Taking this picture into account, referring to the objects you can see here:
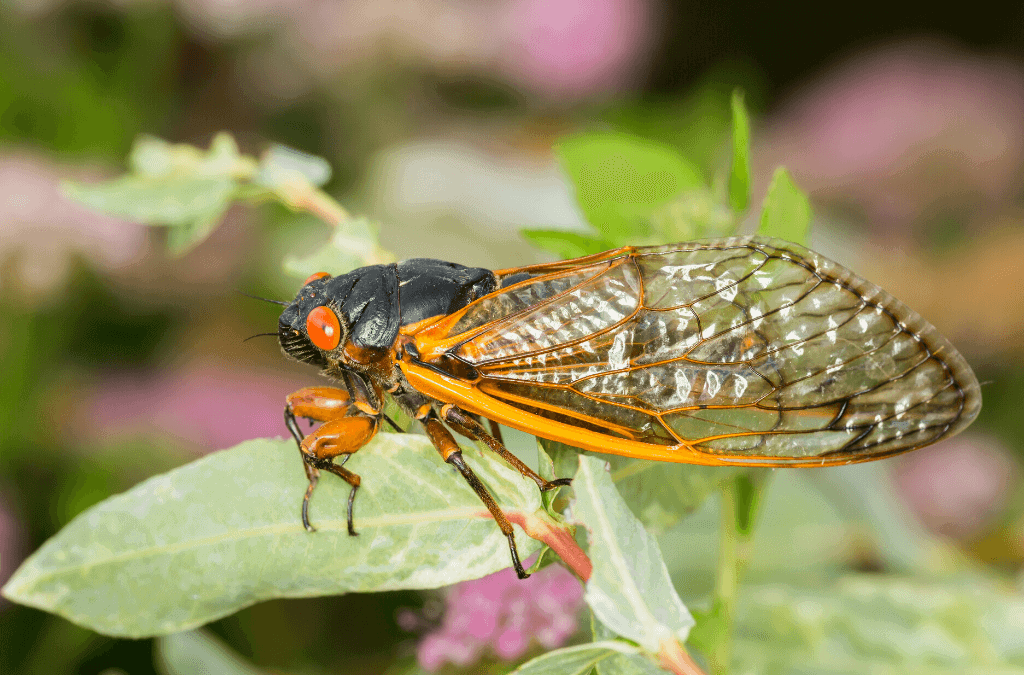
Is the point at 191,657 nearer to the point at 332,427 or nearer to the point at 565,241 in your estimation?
the point at 332,427

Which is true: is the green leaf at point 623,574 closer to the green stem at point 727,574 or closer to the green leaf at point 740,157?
the green stem at point 727,574

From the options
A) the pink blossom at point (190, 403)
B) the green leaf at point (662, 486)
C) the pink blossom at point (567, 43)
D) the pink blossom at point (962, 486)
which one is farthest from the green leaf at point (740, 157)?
the pink blossom at point (567, 43)

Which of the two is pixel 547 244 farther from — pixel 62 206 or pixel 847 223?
pixel 847 223

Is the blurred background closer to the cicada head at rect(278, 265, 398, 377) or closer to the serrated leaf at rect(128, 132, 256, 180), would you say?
the cicada head at rect(278, 265, 398, 377)

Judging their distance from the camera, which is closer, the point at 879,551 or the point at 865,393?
the point at 865,393

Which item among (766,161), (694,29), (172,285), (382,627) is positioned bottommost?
(382,627)

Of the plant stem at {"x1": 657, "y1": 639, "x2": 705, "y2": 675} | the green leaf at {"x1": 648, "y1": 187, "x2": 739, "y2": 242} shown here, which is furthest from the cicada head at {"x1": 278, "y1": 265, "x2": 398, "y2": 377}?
the plant stem at {"x1": 657, "y1": 639, "x2": 705, "y2": 675}

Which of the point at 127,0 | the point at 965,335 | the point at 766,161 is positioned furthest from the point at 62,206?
the point at 965,335
